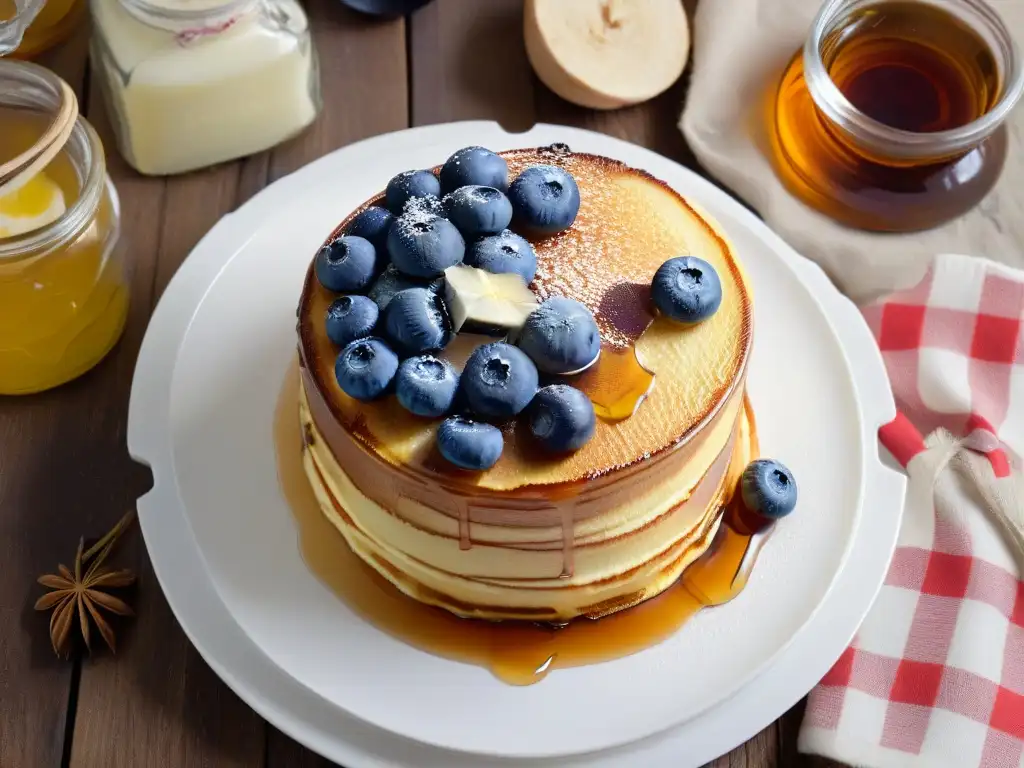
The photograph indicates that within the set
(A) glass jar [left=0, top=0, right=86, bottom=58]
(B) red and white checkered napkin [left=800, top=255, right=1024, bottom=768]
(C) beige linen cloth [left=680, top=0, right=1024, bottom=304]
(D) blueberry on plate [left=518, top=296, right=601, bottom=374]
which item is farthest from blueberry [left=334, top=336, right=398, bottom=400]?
(A) glass jar [left=0, top=0, right=86, bottom=58]

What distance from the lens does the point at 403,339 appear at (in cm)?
121

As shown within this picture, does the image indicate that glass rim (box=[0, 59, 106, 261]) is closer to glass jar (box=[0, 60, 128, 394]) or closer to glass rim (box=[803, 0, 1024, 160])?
glass jar (box=[0, 60, 128, 394])

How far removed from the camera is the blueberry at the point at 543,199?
52.4 inches

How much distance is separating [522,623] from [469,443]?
36 cm

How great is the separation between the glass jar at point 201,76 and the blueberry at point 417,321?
748 millimetres

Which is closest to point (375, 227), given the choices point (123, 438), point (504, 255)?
point (504, 255)

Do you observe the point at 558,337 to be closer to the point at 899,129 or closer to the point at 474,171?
the point at 474,171

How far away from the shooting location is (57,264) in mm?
1576

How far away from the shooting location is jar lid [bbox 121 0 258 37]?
5.50 feet

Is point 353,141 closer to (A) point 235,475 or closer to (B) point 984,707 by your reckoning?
(A) point 235,475

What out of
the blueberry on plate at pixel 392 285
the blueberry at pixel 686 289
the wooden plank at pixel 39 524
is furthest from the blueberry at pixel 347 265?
the wooden plank at pixel 39 524

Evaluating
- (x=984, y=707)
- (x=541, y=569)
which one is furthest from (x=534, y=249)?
(x=984, y=707)

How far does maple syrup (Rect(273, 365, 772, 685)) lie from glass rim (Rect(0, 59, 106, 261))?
0.48 m

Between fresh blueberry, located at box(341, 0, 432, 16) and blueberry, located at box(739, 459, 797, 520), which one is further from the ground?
fresh blueberry, located at box(341, 0, 432, 16)
